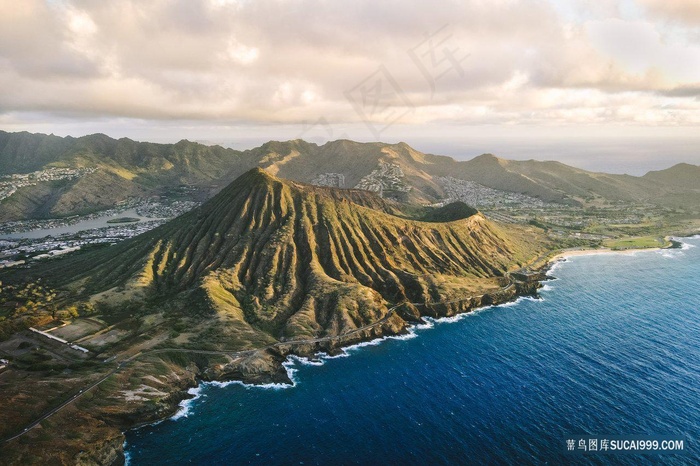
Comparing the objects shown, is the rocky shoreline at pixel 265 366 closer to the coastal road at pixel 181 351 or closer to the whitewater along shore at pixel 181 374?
the whitewater along shore at pixel 181 374

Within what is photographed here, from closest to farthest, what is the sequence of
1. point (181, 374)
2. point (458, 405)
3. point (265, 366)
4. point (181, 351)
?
1. point (458, 405)
2. point (181, 374)
3. point (265, 366)
4. point (181, 351)

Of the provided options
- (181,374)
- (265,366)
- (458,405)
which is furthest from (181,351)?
(458,405)

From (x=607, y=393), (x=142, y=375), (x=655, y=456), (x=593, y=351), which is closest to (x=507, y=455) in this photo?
(x=655, y=456)

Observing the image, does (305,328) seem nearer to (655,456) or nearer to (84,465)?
(84,465)

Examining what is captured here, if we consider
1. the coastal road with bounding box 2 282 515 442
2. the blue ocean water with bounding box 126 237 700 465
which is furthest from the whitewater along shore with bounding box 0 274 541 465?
the blue ocean water with bounding box 126 237 700 465

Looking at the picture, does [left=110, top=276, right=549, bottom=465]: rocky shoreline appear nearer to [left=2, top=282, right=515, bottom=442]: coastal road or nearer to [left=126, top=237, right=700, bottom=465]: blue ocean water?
[left=2, top=282, right=515, bottom=442]: coastal road

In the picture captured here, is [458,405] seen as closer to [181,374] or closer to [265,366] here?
[265,366]

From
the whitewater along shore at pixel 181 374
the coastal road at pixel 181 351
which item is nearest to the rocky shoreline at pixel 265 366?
the whitewater along shore at pixel 181 374

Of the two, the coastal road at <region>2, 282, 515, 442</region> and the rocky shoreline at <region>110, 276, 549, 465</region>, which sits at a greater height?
the coastal road at <region>2, 282, 515, 442</region>

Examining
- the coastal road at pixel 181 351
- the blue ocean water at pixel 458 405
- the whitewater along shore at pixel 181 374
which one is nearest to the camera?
the whitewater along shore at pixel 181 374
